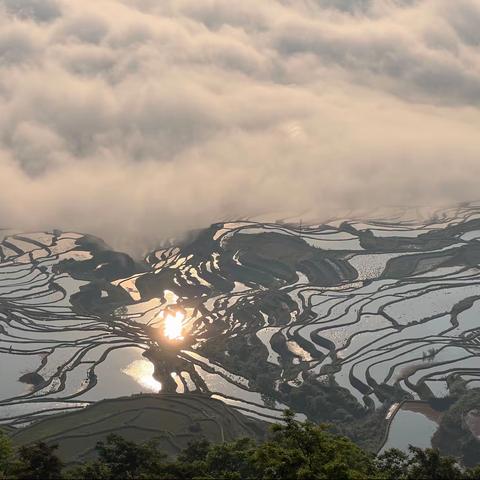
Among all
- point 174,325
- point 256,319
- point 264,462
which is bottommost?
point 264,462

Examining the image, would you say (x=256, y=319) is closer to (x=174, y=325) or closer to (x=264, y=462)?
(x=174, y=325)

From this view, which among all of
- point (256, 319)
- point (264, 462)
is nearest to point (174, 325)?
point (256, 319)

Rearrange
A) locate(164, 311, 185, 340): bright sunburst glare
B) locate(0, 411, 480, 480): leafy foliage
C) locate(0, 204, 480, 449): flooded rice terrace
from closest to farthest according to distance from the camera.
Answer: locate(0, 411, 480, 480): leafy foliage
locate(0, 204, 480, 449): flooded rice terrace
locate(164, 311, 185, 340): bright sunburst glare

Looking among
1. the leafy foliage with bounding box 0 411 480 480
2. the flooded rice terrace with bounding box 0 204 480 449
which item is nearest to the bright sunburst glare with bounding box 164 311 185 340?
the flooded rice terrace with bounding box 0 204 480 449

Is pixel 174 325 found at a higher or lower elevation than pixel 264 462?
higher

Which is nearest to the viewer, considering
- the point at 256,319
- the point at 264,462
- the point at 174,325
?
the point at 264,462

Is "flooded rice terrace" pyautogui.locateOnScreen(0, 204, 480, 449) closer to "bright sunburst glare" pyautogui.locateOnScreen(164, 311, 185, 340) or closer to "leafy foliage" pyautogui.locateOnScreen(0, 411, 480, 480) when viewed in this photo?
"bright sunburst glare" pyautogui.locateOnScreen(164, 311, 185, 340)

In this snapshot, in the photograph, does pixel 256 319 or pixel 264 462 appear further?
pixel 256 319
